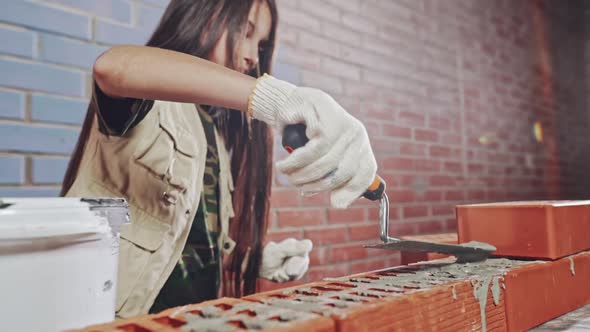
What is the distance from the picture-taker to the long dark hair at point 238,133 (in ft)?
4.72

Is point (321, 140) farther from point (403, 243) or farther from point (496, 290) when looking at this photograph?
point (496, 290)

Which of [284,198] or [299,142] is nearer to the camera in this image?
[299,142]

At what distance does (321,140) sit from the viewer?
102cm

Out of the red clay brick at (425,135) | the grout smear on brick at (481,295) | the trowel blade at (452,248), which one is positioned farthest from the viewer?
the red clay brick at (425,135)

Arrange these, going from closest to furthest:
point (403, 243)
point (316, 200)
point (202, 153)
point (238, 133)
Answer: point (403, 243) → point (202, 153) → point (238, 133) → point (316, 200)

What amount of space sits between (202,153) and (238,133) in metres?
0.18

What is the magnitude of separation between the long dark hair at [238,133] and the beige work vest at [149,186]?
17cm

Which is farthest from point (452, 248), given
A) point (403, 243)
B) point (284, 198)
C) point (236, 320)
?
point (284, 198)

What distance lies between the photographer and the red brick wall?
185 cm

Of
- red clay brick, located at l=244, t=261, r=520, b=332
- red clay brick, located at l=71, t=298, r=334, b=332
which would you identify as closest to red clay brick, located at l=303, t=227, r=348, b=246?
red clay brick, located at l=244, t=261, r=520, b=332

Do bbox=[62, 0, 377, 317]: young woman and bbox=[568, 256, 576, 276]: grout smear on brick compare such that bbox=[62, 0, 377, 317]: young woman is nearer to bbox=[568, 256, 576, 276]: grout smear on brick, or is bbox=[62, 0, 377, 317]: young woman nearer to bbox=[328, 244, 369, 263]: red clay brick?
bbox=[328, 244, 369, 263]: red clay brick

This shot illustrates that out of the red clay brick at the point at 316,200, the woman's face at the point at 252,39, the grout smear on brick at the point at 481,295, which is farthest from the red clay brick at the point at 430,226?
the grout smear on brick at the point at 481,295

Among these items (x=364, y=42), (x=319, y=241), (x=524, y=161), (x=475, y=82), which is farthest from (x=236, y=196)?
(x=524, y=161)

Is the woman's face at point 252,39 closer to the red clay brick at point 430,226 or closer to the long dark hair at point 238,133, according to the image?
the long dark hair at point 238,133
